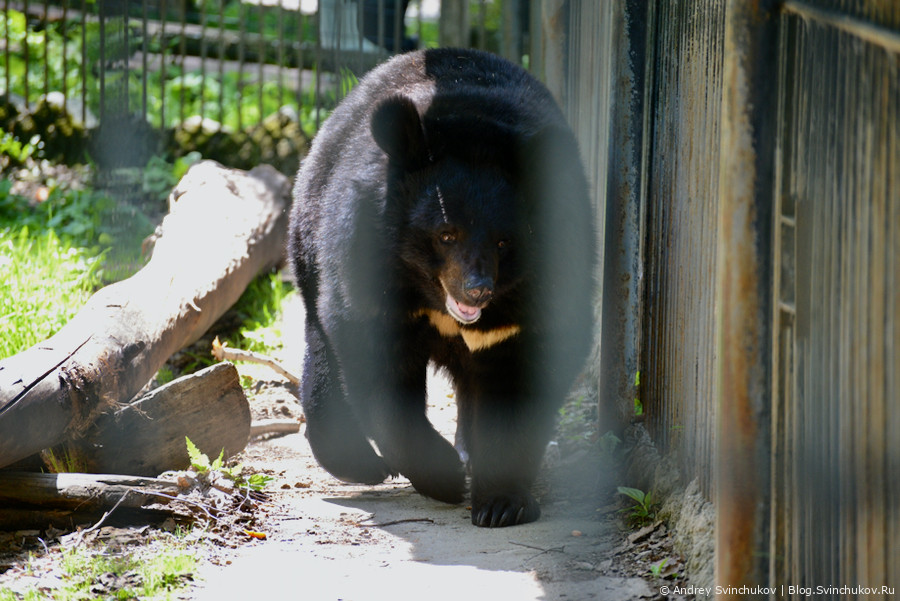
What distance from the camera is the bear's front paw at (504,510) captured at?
355 centimetres

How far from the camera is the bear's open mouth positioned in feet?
10.8

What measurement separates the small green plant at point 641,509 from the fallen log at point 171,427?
61.9 inches

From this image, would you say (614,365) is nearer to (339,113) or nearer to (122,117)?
(339,113)

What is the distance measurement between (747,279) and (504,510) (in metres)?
1.78

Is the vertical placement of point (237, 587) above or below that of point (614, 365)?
below

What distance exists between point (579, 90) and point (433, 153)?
7.30 ft

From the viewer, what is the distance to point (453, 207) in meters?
3.28

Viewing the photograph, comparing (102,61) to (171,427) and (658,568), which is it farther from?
(658,568)

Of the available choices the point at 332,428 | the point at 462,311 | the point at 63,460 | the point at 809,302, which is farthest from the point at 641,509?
the point at 63,460

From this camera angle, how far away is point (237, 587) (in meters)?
2.86

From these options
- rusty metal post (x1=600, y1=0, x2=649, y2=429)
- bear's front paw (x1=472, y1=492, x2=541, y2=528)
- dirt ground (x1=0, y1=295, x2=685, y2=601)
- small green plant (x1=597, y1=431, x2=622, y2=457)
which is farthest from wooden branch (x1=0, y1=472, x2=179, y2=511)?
rusty metal post (x1=600, y1=0, x2=649, y2=429)

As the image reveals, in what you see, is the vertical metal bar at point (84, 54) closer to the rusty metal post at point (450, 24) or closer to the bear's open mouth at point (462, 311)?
the rusty metal post at point (450, 24)

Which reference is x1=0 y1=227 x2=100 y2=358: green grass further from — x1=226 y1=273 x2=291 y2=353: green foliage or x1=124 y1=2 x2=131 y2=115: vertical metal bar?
x1=124 y1=2 x2=131 y2=115: vertical metal bar

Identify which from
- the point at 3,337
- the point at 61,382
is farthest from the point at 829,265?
the point at 3,337
